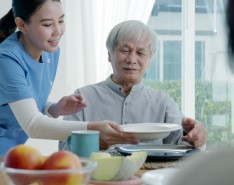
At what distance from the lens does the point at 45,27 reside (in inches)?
68.5

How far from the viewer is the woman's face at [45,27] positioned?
1729mm

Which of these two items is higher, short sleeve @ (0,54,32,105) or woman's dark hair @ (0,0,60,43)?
woman's dark hair @ (0,0,60,43)

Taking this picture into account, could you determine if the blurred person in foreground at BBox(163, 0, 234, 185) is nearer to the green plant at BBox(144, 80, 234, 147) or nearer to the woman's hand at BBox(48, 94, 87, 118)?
the woman's hand at BBox(48, 94, 87, 118)

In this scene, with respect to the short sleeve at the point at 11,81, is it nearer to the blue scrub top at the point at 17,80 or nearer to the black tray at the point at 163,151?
the blue scrub top at the point at 17,80

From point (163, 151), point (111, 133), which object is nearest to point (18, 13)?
point (111, 133)

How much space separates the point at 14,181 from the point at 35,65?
1.02 m

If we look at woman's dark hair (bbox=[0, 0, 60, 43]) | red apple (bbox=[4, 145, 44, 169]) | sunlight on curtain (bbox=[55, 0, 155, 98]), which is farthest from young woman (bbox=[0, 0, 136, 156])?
sunlight on curtain (bbox=[55, 0, 155, 98])

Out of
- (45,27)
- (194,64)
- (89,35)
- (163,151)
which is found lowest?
(163,151)

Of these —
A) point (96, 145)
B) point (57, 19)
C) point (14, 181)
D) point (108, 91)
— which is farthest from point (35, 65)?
point (14, 181)

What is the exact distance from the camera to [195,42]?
137 inches

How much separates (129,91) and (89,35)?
1.28 m

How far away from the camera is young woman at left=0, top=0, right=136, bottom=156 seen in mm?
1495

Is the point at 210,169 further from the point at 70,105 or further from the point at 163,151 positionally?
the point at 70,105

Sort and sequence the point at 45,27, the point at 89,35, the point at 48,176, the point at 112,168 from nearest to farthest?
the point at 48,176 → the point at 112,168 → the point at 45,27 → the point at 89,35
